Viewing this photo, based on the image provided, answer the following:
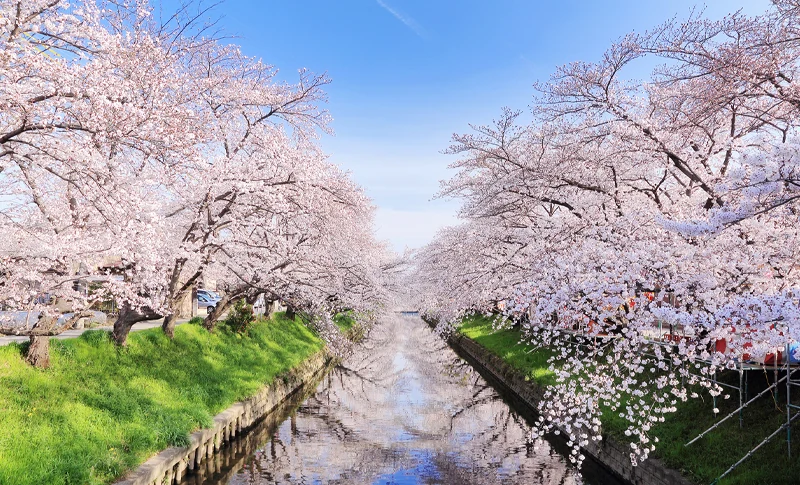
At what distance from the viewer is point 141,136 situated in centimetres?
727

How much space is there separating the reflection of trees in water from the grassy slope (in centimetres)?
256

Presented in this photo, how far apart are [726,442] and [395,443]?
8444mm

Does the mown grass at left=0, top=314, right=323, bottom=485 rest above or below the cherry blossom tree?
below

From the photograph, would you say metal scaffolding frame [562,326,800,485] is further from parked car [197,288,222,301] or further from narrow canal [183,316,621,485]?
parked car [197,288,222,301]

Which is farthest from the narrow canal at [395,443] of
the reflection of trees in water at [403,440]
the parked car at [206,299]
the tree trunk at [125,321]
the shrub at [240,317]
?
the parked car at [206,299]

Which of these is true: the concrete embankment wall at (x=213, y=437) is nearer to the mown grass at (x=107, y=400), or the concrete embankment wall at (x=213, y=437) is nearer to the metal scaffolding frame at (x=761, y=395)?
the mown grass at (x=107, y=400)

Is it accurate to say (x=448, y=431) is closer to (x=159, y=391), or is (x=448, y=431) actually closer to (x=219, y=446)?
(x=219, y=446)

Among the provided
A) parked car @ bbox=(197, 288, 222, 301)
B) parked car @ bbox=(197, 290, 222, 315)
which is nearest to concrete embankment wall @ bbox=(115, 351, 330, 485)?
parked car @ bbox=(197, 290, 222, 315)

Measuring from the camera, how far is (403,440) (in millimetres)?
16047

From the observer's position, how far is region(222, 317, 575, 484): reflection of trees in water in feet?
42.9

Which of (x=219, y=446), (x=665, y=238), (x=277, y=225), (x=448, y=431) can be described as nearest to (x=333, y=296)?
(x=277, y=225)

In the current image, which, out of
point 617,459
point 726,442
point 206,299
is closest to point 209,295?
point 206,299

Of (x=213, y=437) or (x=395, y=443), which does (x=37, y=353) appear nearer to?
(x=213, y=437)

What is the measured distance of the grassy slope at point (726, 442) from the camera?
9250 mm
